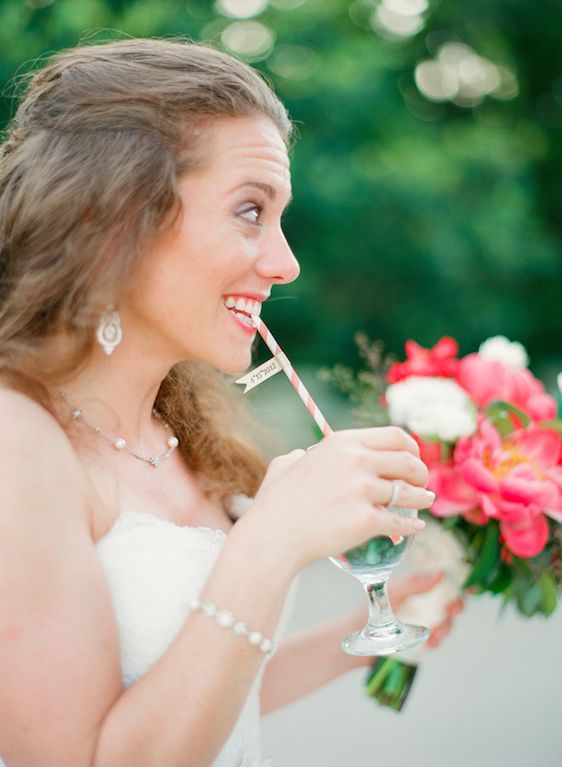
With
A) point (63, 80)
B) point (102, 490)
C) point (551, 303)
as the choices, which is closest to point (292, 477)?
point (102, 490)

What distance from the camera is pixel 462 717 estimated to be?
4.57 m

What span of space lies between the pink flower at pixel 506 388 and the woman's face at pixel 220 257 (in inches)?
23.2

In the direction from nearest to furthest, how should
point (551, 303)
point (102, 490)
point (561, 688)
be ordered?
point (102, 490) → point (561, 688) → point (551, 303)

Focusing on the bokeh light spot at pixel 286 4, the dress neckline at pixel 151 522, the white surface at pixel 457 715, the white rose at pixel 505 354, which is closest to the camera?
the dress neckline at pixel 151 522

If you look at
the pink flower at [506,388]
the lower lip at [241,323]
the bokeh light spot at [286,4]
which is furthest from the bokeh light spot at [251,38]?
the lower lip at [241,323]

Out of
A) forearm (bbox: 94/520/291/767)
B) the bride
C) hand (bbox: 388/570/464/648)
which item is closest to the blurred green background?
the bride

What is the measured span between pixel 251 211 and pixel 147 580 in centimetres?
67

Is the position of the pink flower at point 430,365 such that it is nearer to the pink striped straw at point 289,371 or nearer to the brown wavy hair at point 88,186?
the pink striped straw at point 289,371

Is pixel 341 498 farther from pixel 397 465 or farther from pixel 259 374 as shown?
pixel 259 374

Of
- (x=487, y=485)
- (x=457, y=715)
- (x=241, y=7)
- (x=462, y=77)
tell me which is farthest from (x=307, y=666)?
(x=462, y=77)

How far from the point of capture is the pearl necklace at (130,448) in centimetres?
165

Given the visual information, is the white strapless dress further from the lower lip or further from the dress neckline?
the lower lip

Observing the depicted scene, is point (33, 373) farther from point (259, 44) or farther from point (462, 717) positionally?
point (259, 44)

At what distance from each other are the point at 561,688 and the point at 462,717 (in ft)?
1.94
